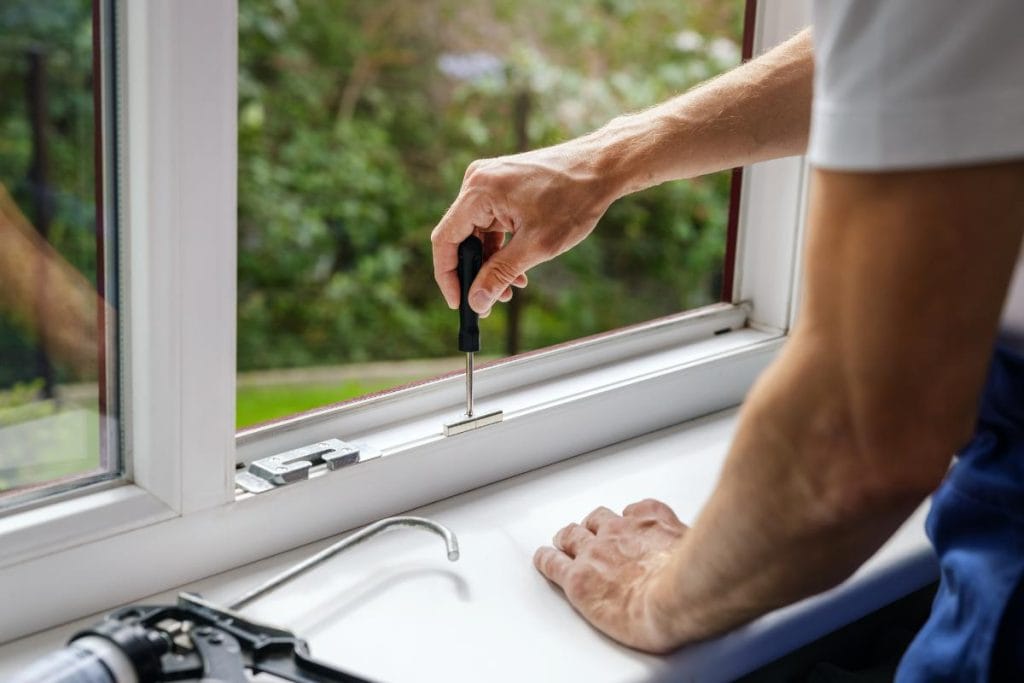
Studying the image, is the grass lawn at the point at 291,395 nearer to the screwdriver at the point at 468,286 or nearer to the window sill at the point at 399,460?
the window sill at the point at 399,460

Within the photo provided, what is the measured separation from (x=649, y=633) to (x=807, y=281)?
35 cm

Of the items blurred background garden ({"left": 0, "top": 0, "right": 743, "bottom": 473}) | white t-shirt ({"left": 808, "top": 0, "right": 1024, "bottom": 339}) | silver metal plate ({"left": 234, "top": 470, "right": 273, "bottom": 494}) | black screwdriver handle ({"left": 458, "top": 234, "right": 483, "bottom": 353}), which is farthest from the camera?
blurred background garden ({"left": 0, "top": 0, "right": 743, "bottom": 473})

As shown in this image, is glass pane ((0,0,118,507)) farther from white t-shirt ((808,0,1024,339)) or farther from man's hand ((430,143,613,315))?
white t-shirt ((808,0,1024,339))

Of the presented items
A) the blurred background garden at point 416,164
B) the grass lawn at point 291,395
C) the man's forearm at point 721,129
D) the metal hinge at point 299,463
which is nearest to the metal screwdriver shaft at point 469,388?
the metal hinge at point 299,463

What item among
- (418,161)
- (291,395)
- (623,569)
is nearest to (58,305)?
(623,569)

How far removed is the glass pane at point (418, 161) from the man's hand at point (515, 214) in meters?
3.08

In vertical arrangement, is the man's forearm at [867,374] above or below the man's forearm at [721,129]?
below

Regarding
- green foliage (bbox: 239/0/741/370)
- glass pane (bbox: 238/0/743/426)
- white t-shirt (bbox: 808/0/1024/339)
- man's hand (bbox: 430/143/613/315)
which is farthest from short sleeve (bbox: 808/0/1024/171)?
green foliage (bbox: 239/0/741/370)

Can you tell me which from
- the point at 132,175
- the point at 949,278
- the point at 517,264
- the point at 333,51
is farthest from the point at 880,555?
the point at 333,51

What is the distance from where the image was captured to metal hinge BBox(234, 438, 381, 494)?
950 millimetres

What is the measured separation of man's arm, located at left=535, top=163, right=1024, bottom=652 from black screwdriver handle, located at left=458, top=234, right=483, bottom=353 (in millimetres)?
374

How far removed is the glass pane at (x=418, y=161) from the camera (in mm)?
4293

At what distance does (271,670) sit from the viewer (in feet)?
2.44

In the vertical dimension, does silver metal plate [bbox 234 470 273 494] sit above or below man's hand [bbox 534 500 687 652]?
above
